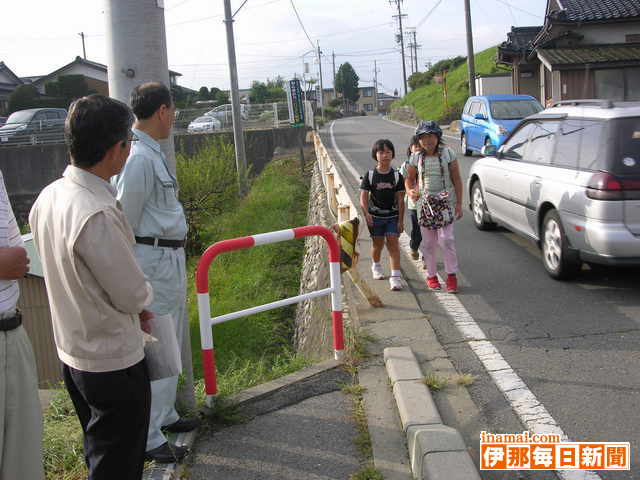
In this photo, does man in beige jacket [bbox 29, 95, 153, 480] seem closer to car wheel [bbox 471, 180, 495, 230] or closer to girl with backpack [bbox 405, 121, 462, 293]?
girl with backpack [bbox 405, 121, 462, 293]

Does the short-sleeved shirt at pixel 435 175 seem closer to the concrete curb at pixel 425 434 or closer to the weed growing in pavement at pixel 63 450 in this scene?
the concrete curb at pixel 425 434

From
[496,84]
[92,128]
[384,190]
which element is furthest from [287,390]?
[496,84]

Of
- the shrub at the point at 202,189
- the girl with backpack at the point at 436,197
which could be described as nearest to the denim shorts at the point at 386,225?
the girl with backpack at the point at 436,197

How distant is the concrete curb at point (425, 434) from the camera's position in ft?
10.1

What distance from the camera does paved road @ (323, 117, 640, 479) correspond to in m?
3.84

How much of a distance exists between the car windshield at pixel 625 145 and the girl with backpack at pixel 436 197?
1.40 meters

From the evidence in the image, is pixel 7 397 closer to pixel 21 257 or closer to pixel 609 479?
pixel 21 257

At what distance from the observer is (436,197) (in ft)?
20.9

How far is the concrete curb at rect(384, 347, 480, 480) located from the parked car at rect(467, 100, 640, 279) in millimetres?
2554

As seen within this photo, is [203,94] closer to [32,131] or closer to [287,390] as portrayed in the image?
[32,131]

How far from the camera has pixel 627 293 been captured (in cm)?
615

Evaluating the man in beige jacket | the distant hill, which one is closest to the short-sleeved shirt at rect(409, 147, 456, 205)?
the man in beige jacket

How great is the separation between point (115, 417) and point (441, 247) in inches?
170

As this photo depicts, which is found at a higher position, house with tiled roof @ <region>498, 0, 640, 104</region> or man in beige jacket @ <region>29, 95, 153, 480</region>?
house with tiled roof @ <region>498, 0, 640, 104</region>
